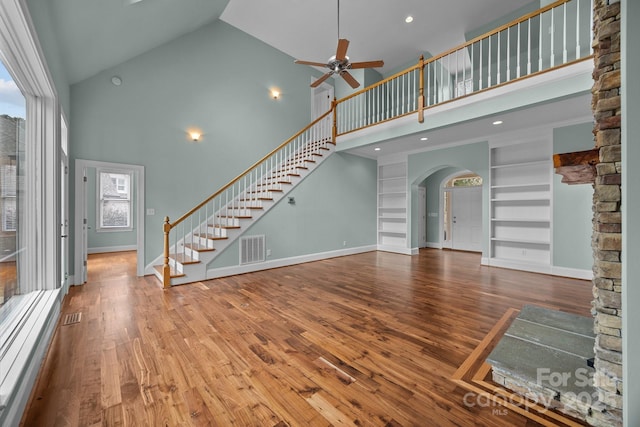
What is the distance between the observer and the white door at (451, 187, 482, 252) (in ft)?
25.5

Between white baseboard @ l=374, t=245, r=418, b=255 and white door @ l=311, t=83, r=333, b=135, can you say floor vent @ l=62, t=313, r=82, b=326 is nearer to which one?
white baseboard @ l=374, t=245, r=418, b=255

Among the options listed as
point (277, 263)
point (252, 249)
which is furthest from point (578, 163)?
point (277, 263)

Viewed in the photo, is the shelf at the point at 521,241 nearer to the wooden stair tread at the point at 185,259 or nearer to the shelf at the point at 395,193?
the shelf at the point at 395,193

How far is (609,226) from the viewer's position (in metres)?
1.35

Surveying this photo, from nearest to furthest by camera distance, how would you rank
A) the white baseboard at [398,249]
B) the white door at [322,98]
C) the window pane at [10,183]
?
the window pane at [10,183], the white baseboard at [398,249], the white door at [322,98]

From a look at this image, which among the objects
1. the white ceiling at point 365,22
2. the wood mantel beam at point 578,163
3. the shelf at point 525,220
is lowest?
the shelf at point 525,220

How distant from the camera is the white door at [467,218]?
306 inches

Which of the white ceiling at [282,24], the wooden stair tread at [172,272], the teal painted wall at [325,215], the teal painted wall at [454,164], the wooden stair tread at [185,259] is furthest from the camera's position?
the teal painted wall at [454,164]

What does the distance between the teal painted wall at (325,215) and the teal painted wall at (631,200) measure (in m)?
4.75

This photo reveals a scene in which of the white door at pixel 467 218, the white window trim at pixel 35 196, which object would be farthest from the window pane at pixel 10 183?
the white door at pixel 467 218

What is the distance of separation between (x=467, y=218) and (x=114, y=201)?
411 inches

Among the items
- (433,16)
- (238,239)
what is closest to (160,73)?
(238,239)

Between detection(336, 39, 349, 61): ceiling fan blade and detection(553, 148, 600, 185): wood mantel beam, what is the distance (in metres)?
3.05

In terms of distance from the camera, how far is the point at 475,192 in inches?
311
